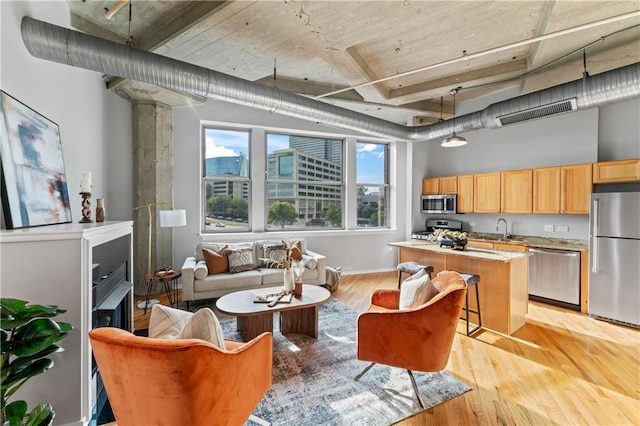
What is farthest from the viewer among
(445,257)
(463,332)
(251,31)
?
(445,257)

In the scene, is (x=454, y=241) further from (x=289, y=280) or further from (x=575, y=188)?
(x=289, y=280)

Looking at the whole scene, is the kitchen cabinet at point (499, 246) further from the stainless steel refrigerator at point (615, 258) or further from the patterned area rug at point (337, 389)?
the patterned area rug at point (337, 389)

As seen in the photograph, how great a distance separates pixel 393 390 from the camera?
7.43ft

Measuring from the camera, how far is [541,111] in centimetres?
376

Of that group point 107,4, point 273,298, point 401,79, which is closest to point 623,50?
point 401,79

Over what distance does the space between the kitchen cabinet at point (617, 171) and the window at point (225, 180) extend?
5.35 m

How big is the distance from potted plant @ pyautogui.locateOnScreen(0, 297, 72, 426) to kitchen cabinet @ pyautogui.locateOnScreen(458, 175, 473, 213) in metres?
5.84

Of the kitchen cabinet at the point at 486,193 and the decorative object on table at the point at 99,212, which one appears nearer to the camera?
the decorative object on table at the point at 99,212

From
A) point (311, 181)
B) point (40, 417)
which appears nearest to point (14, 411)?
point (40, 417)

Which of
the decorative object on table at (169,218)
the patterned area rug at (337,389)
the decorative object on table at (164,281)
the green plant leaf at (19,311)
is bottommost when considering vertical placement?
the patterned area rug at (337,389)

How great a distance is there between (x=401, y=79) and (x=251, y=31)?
2347 millimetres

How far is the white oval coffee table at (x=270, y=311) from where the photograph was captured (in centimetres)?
271

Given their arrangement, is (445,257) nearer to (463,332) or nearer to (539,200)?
(463,332)

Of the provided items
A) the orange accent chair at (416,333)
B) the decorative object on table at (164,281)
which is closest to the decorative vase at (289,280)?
the orange accent chair at (416,333)
